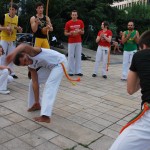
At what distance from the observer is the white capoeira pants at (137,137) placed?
221 centimetres

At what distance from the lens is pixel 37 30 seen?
22.5 ft

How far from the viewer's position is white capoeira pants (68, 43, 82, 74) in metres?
8.07

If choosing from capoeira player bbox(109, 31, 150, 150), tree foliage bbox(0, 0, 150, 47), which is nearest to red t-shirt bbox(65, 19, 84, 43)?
capoeira player bbox(109, 31, 150, 150)

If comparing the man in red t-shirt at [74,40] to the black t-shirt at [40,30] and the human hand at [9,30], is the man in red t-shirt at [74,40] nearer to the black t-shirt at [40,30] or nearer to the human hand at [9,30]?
the black t-shirt at [40,30]

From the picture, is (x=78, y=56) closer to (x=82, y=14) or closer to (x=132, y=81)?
→ (x=132, y=81)

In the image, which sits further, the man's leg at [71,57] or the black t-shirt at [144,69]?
the man's leg at [71,57]

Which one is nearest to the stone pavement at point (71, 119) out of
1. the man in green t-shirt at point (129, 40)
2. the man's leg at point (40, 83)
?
the man's leg at point (40, 83)

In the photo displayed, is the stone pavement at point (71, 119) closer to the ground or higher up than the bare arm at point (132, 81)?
closer to the ground

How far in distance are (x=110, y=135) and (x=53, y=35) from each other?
14155 millimetres

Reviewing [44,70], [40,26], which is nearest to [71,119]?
[44,70]

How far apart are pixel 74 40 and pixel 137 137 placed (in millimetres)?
6020

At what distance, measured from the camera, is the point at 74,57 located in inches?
325

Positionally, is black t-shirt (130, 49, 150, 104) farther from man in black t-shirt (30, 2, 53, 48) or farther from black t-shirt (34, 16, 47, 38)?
black t-shirt (34, 16, 47, 38)

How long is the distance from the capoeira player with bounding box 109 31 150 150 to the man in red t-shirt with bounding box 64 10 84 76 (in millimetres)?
5488
